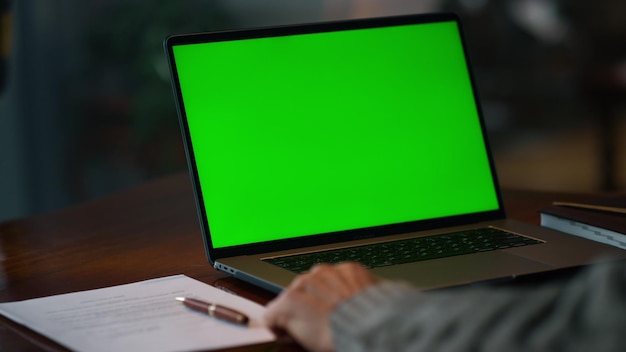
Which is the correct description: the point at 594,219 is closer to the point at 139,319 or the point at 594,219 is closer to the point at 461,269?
the point at 461,269

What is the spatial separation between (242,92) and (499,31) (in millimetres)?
3209

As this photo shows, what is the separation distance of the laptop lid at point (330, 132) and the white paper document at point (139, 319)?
0.43ft

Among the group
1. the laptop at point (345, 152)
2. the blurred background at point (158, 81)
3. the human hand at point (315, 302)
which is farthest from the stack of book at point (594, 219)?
the blurred background at point (158, 81)

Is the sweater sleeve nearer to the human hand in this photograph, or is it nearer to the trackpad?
the human hand

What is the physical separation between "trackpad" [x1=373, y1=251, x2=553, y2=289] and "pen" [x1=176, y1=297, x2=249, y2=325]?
19cm

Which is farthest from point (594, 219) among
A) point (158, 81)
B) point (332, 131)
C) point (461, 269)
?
point (158, 81)

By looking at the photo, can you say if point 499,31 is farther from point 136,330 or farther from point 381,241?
point 136,330

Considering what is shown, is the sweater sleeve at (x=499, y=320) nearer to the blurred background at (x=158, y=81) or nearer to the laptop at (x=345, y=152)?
the laptop at (x=345, y=152)

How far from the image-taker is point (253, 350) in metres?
0.83

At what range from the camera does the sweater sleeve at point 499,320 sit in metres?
0.58

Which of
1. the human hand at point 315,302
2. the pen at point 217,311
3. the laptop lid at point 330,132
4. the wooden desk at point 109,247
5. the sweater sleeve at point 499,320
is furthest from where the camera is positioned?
the laptop lid at point 330,132

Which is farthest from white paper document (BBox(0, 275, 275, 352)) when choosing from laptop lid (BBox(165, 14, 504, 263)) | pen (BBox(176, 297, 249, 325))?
laptop lid (BBox(165, 14, 504, 263))

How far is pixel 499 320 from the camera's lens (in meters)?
0.63

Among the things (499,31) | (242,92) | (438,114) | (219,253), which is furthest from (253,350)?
(499,31)
